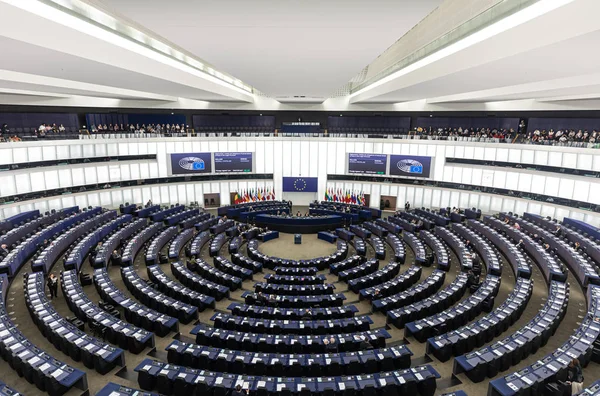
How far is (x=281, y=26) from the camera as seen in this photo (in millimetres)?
8156

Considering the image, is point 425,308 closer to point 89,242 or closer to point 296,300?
point 296,300

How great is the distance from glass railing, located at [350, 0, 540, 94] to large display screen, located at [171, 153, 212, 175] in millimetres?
23817

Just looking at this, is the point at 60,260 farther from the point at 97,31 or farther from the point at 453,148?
the point at 453,148

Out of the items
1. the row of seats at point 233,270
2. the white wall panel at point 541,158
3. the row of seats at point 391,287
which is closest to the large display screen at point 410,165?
the white wall panel at point 541,158

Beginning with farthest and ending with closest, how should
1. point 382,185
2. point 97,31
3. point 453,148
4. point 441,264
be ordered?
point 382,185 < point 453,148 < point 441,264 < point 97,31

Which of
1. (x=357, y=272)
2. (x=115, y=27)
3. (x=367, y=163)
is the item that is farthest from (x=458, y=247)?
(x=115, y=27)

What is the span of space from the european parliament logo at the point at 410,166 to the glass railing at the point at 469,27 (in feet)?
59.6

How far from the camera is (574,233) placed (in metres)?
22.9

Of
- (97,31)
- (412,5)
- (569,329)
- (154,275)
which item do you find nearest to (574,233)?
(569,329)

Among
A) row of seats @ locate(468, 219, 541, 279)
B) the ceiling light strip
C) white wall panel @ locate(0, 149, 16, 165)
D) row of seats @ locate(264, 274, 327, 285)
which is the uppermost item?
the ceiling light strip

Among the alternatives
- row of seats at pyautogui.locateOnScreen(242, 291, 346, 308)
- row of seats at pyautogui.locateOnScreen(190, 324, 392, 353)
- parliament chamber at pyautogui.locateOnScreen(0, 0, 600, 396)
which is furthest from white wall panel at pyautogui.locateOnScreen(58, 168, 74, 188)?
row of seats at pyautogui.locateOnScreen(190, 324, 392, 353)

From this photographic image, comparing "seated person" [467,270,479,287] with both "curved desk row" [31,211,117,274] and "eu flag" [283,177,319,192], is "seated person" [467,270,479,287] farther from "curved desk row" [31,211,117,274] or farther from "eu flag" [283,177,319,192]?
"curved desk row" [31,211,117,274]

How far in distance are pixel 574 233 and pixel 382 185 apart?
17.4 meters

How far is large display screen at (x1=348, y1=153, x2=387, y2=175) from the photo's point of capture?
3509 centimetres
